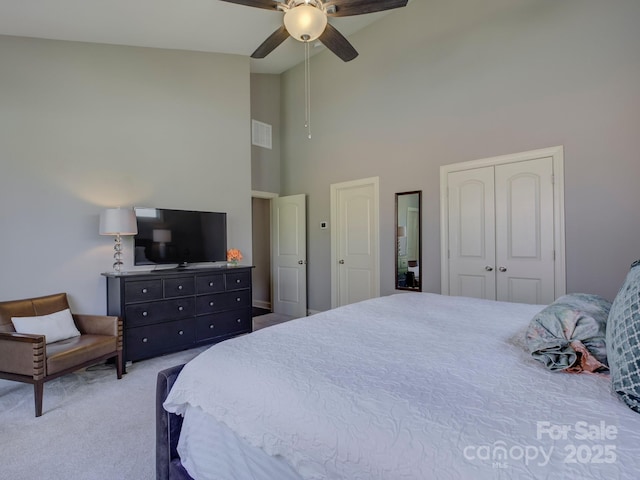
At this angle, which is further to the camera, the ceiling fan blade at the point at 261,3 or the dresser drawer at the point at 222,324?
the dresser drawer at the point at 222,324

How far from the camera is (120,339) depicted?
306 centimetres

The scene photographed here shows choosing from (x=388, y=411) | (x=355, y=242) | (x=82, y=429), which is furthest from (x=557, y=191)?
(x=82, y=429)

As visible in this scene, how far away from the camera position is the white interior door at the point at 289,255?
18.1 feet

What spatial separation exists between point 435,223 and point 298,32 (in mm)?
2647

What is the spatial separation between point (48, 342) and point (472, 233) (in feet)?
14.0

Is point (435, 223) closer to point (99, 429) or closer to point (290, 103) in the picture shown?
point (290, 103)

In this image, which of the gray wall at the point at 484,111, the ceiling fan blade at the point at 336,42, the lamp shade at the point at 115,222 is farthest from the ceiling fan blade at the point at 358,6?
the lamp shade at the point at 115,222

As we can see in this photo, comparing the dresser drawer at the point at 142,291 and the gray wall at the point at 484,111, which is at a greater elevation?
the gray wall at the point at 484,111

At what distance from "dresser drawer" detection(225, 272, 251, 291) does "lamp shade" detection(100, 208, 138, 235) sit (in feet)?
3.85

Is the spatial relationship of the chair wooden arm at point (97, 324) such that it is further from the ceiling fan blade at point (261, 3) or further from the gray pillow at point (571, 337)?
the gray pillow at point (571, 337)

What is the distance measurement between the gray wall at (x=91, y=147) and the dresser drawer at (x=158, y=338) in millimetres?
649

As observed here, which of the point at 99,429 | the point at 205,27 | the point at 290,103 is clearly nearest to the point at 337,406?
the point at 99,429

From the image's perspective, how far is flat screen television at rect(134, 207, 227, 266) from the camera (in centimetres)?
365

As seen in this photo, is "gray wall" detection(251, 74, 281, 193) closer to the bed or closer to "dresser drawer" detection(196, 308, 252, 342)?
"dresser drawer" detection(196, 308, 252, 342)
